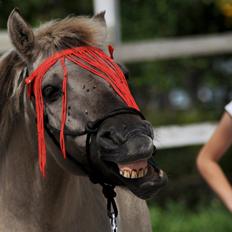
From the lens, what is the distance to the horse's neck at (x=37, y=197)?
340 centimetres

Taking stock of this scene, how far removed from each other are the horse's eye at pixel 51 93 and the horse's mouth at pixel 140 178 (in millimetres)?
419

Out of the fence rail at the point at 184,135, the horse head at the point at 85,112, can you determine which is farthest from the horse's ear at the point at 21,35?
the fence rail at the point at 184,135

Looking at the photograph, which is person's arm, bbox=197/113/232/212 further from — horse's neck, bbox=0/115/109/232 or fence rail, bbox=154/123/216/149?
fence rail, bbox=154/123/216/149

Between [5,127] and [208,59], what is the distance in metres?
6.53

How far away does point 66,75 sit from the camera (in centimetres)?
323

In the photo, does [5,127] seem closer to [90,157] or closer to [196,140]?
[90,157]

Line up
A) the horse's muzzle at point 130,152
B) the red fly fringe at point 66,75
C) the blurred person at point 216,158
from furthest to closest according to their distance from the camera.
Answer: the blurred person at point 216,158, the red fly fringe at point 66,75, the horse's muzzle at point 130,152

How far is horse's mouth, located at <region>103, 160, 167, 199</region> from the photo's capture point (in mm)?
3031

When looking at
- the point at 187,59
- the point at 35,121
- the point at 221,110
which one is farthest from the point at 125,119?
the point at 187,59

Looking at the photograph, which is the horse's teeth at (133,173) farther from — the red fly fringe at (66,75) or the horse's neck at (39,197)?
the horse's neck at (39,197)

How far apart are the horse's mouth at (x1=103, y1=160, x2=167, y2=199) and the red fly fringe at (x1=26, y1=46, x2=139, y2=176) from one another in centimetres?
28

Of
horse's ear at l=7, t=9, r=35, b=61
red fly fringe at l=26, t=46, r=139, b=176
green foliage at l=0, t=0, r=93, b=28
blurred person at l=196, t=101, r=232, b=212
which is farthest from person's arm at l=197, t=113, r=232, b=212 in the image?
green foliage at l=0, t=0, r=93, b=28

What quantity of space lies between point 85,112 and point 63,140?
0.17 m

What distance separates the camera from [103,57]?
336 centimetres
